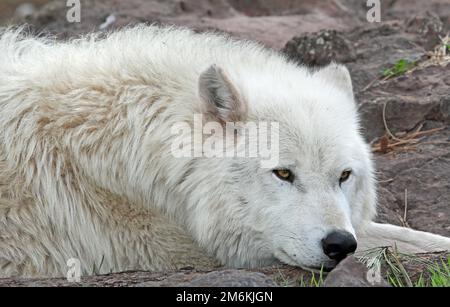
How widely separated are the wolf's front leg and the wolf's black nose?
3.07 feet

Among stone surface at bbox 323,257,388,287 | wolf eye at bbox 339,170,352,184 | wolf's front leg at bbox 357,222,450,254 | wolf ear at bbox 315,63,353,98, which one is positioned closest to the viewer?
stone surface at bbox 323,257,388,287

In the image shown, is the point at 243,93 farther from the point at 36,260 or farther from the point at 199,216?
the point at 36,260

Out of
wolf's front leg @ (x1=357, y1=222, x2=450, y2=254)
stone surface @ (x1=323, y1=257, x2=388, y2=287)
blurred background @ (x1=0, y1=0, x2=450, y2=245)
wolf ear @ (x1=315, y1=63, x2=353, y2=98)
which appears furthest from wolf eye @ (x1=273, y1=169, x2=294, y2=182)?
blurred background @ (x1=0, y1=0, x2=450, y2=245)

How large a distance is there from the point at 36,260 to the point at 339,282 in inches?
78.3

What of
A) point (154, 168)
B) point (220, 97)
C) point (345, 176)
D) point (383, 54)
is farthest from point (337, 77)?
point (383, 54)

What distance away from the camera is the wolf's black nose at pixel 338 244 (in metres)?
4.86

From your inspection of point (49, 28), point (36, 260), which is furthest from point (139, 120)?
point (49, 28)

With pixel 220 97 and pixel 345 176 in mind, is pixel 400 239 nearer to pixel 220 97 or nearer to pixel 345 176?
pixel 345 176

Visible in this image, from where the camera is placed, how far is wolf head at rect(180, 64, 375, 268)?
5.03 m

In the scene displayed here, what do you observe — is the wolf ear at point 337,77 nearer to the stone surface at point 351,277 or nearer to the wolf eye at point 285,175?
the wolf eye at point 285,175

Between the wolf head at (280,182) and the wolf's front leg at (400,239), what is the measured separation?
482 mm

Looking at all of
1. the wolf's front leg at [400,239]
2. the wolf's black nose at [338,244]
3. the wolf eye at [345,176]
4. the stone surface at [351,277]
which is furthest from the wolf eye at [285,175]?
the wolf's front leg at [400,239]

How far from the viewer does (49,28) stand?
10.8 meters

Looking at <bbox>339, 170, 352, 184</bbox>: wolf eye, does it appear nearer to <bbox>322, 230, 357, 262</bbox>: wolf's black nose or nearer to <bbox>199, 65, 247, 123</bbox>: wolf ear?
<bbox>322, 230, 357, 262</bbox>: wolf's black nose
